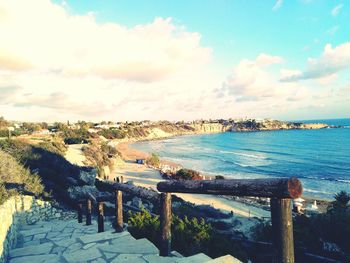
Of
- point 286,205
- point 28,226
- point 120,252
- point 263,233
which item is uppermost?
point 286,205

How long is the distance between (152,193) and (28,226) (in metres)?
5.51

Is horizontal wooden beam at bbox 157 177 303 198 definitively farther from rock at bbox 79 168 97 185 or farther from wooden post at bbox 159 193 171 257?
rock at bbox 79 168 97 185

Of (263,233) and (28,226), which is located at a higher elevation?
(28,226)

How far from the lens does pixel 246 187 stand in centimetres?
284

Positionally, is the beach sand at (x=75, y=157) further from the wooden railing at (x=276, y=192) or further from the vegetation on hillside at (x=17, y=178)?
the wooden railing at (x=276, y=192)

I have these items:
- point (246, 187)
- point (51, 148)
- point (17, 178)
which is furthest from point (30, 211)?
point (51, 148)

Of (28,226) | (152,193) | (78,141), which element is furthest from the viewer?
(78,141)

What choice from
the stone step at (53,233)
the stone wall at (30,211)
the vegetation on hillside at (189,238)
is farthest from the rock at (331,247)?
the stone wall at (30,211)

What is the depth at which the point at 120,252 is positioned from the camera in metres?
4.48

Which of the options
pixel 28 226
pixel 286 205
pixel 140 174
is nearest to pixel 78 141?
pixel 140 174

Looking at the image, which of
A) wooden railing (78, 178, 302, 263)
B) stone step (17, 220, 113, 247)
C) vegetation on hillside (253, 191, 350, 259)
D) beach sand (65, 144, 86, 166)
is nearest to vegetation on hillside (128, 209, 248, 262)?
stone step (17, 220, 113, 247)

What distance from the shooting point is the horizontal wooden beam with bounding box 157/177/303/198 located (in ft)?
7.86

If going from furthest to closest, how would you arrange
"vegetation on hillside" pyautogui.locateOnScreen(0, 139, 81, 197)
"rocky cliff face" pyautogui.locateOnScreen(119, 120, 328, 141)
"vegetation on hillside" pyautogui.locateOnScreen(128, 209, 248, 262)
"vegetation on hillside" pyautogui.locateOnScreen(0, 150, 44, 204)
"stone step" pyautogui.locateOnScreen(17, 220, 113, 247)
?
"rocky cliff face" pyautogui.locateOnScreen(119, 120, 328, 141)
"vegetation on hillside" pyautogui.locateOnScreen(0, 139, 81, 197)
"vegetation on hillside" pyautogui.locateOnScreen(0, 150, 44, 204)
"stone step" pyautogui.locateOnScreen(17, 220, 113, 247)
"vegetation on hillside" pyautogui.locateOnScreen(128, 209, 248, 262)

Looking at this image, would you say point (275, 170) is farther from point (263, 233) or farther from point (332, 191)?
point (263, 233)
